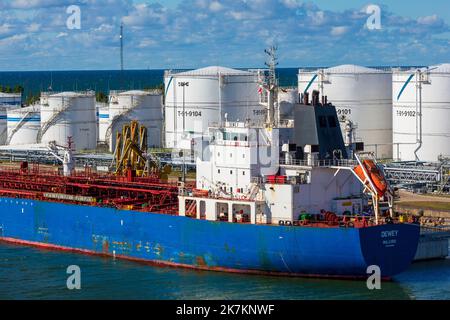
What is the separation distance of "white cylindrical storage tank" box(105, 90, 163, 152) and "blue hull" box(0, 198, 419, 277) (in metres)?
27.4

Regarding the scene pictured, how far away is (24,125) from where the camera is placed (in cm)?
7488

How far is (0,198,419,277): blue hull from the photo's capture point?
33438 millimetres

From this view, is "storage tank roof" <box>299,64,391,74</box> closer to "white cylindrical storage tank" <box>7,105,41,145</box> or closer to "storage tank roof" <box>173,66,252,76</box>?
"storage tank roof" <box>173,66,252,76</box>

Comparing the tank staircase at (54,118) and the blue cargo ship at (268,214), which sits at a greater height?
the tank staircase at (54,118)

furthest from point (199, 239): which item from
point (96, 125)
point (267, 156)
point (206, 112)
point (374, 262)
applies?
point (96, 125)

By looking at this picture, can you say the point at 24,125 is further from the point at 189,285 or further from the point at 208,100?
the point at 189,285

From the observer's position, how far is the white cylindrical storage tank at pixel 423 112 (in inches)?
2222

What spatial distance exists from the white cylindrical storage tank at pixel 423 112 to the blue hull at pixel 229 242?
22875 mm

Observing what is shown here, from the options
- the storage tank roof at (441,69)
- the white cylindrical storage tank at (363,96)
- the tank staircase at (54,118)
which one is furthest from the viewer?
the tank staircase at (54,118)

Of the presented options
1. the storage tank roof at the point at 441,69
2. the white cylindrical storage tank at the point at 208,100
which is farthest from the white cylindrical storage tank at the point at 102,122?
the storage tank roof at the point at 441,69

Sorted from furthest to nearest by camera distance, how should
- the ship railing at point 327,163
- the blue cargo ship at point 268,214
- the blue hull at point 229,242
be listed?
the ship railing at point 327,163 → the blue cargo ship at point 268,214 → the blue hull at point 229,242

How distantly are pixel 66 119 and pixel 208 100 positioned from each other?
45.6 feet

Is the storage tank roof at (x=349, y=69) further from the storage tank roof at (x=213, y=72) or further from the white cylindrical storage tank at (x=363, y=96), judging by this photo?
the storage tank roof at (x=213, y=72)

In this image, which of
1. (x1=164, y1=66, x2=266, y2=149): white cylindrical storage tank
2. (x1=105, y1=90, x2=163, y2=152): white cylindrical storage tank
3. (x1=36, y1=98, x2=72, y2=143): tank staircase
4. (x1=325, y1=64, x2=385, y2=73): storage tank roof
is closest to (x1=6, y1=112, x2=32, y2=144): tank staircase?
(x1=36, y1=98, x2=72, y2=143): tank staircase
